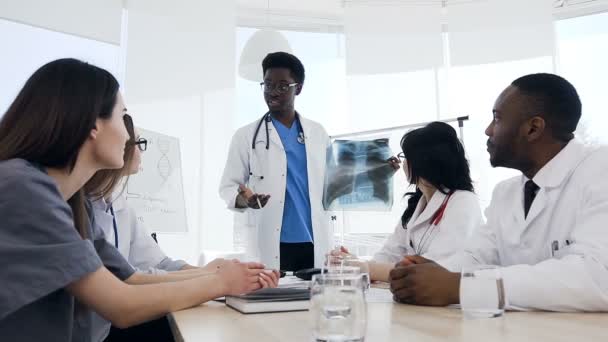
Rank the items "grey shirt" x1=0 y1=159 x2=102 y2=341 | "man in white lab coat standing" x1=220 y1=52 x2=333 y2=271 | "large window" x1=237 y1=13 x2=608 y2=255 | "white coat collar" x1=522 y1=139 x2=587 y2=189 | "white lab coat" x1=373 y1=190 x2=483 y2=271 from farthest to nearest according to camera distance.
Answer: "large window" x1=237 y1=13 x2=608 y2=255
"man in white lab coat standing" x1=220 y1=52 x2=333 y2=271
"white lab coat" x1=373 y1=190 x2=483 y2=271
"white coat collar" x1=522 y1=139 x2=587 y2=189
"grey shirt" x1=0 y1=159 x2=102 y2=341

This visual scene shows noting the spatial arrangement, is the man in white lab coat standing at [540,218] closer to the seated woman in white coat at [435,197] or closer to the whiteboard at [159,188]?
the seated woman in white coat at [435,197]

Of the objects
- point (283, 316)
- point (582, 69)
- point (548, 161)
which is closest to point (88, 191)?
point (283, 316)

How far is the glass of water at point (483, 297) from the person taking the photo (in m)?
0.97

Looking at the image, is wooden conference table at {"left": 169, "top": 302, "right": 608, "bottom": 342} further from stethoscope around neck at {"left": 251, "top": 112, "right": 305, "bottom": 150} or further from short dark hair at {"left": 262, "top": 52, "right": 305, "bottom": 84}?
short dark hair at {"left": 262, "top": 52, "right": 305, "bottom": 84}

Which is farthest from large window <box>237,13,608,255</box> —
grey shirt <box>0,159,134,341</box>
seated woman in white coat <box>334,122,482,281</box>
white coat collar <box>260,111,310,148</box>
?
grey shirt <box>0,159,134,341</box>

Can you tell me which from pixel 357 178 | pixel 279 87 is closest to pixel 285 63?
pixel 279 87

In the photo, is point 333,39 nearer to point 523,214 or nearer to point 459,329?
point 523,214

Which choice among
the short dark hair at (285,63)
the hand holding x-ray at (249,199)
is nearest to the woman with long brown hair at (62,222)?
the hand holding x-ray at (249,199)

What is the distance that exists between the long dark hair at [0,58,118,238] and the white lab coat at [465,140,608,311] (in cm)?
98

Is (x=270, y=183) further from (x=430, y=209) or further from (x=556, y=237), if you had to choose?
(x=556, y=237)

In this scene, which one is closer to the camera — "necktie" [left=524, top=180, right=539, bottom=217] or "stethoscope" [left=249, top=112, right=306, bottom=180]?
"necktie" [left=524, top=180, right=539, bottom=217]

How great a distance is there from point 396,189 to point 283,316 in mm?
2245

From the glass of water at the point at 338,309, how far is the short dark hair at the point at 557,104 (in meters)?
1.07

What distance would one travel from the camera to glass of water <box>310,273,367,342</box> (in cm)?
74
